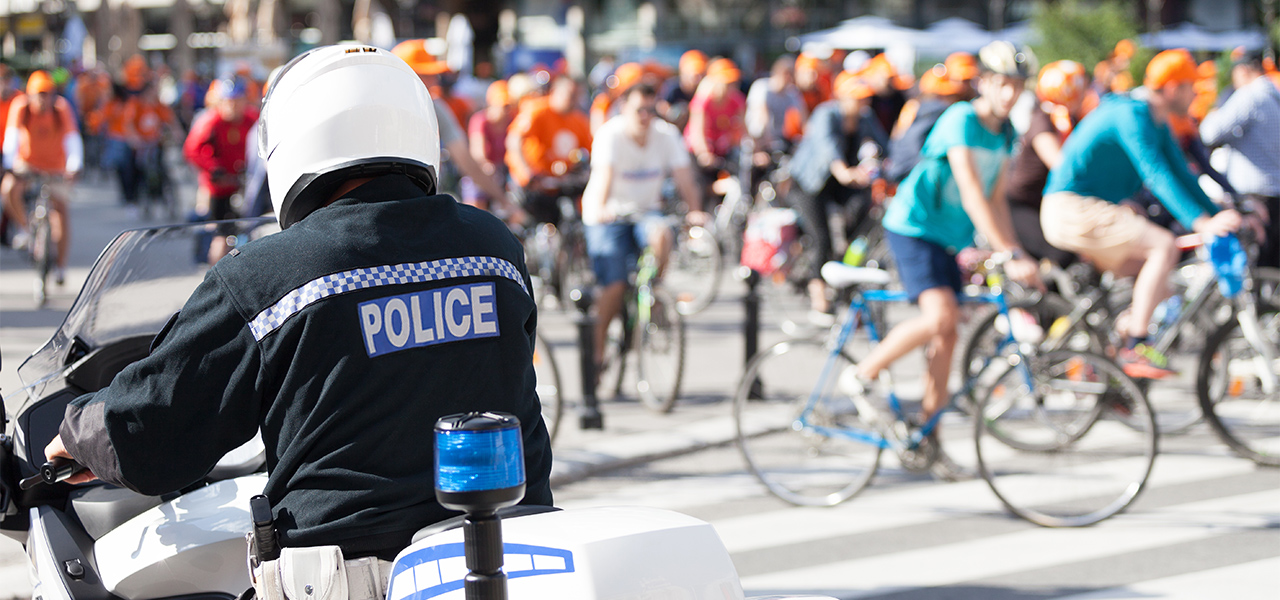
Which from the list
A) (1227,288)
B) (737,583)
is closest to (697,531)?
(737,583)

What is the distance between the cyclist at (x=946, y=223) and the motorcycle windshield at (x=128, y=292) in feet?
10.8

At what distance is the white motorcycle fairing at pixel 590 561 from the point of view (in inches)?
72.2

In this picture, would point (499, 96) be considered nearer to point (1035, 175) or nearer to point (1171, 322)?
point (1035, 175)

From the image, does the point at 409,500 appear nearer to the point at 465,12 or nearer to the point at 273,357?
the point at 273,357

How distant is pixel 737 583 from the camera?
1979 millimetres

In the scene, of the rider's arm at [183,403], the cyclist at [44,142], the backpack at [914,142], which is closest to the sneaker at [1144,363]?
the backpack at [914,142]

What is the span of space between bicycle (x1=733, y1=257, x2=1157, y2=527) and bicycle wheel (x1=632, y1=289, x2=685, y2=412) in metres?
1.59

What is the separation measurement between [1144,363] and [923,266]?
1.31 metres

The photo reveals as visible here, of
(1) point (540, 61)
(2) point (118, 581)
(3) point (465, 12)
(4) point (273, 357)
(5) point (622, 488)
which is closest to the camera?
(4) point (273, 357)

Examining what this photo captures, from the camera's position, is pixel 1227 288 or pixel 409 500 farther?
pixel 1227 288

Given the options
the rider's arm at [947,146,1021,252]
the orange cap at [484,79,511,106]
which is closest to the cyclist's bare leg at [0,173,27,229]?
the orange cap at [484,79,511,106]

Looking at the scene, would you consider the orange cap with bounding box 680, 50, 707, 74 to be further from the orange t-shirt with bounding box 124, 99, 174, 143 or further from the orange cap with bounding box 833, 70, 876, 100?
the orange t-shirt with bounding box 124, 99, 174, 143

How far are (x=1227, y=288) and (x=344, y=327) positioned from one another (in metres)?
5.40

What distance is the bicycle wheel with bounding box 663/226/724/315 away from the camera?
1159cm
